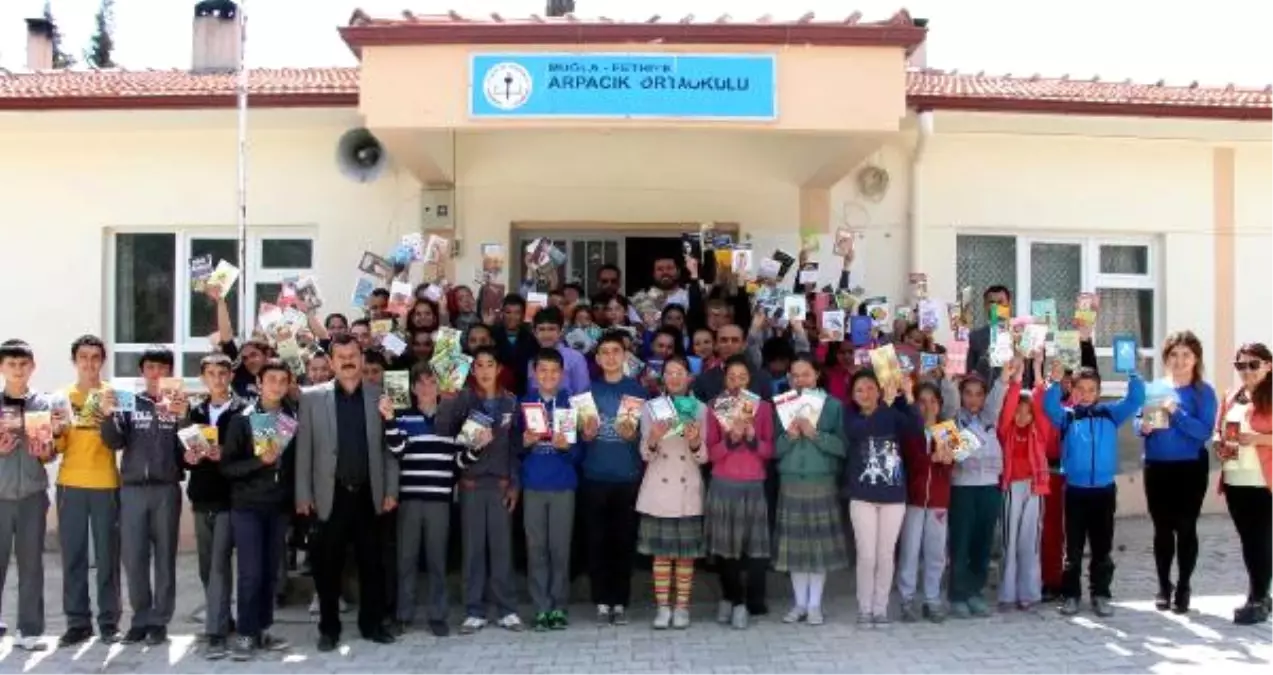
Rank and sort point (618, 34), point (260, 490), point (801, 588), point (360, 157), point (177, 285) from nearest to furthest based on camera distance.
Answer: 1. point (260, 490)
2. point (801, 588)
3. point (618, 34)
4. point (360, 157)
5. point (177, 285)

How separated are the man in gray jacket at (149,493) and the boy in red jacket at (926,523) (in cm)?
412

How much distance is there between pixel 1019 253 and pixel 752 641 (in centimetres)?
510

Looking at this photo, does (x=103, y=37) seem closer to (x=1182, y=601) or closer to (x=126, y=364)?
(x=126, y=364)

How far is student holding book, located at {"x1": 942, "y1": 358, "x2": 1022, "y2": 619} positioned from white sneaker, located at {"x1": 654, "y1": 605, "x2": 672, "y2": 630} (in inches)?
67.7

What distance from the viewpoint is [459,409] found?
245 inches

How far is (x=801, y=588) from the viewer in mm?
6457

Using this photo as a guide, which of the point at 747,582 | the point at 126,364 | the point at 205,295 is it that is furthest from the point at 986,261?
the point at 126,364

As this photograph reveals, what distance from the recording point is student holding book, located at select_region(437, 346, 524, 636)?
6250mm

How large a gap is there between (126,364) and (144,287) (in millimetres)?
679

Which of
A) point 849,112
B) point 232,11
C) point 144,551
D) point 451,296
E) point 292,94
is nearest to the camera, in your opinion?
point 144,551

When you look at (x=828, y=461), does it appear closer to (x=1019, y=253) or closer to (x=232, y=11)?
(x=1019, y=253)

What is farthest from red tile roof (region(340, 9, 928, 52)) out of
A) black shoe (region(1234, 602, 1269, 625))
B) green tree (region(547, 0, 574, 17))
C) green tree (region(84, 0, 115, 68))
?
green tree (region(84, 0, 115, 68))

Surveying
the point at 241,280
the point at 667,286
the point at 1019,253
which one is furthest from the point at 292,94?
the point at 1019,253

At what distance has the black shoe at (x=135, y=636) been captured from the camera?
A: 611 centimetres
